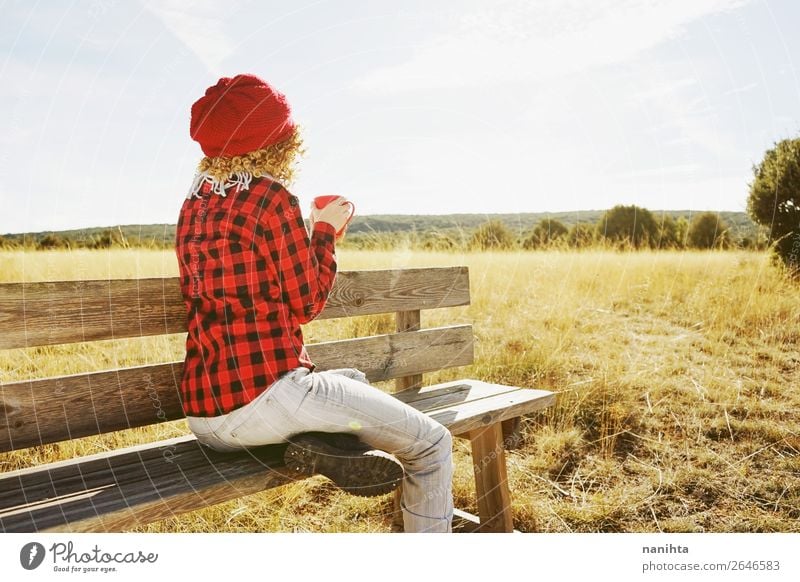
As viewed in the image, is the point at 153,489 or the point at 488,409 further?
the point at 488,409

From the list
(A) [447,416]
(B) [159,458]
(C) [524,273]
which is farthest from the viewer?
(C) [524,273]

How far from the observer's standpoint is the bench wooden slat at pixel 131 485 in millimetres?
1661

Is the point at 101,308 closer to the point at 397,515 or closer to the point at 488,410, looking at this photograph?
the point at 488,410

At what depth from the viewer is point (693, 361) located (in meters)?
4.70

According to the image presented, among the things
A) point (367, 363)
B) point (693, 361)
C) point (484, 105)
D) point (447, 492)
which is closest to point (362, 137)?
point (484, 105)

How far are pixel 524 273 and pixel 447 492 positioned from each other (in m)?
4.58

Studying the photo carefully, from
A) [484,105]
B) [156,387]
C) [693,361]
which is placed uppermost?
[484,105]

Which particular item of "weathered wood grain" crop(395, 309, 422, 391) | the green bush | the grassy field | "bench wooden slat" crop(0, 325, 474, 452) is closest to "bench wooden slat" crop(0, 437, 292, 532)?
"bench wooden slat" crop(0, 325, 474, 452)

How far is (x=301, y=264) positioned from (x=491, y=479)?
136cm

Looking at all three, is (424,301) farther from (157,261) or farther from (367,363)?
(157,261)

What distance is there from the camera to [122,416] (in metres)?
2.15

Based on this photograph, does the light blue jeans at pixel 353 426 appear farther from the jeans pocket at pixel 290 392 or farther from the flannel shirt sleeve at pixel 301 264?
the flannel shirt sleeve at pixel 301 264

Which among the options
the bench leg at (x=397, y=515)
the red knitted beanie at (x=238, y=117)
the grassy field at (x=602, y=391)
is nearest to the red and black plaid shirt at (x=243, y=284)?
the red knitted beanie at (x=238, y=117)

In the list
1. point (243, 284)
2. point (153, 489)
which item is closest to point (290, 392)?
point (243, 284)
